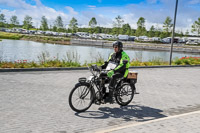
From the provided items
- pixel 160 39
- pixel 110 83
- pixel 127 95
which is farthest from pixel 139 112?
pixel 160 39

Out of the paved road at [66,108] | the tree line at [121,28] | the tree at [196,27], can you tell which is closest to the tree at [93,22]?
the tree line at [121,28]

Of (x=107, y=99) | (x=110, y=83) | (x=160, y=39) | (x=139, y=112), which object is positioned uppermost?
(x=160, y=39)

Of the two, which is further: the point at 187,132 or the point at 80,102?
the point at 80,102

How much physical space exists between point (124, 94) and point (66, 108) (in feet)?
5.53

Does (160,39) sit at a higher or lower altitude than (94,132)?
higher

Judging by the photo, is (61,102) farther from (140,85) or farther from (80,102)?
(140,85)

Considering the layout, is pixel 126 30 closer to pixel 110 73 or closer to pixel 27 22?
pixel 27 22

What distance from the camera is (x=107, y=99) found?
18.6ft

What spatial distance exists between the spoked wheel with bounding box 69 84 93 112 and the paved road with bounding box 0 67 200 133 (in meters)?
0.17

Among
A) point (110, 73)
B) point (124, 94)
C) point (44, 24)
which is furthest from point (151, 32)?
point (110, 73)

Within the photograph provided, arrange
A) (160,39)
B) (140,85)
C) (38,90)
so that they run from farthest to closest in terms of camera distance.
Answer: (160,39) → (140,85) → (38,90)

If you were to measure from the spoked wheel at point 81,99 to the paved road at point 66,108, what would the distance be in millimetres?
167

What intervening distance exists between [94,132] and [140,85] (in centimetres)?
554

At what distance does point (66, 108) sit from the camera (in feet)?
18.7
